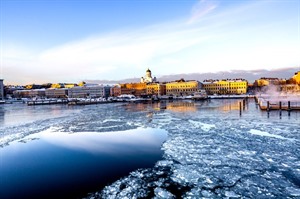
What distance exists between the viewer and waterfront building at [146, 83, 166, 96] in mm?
103938

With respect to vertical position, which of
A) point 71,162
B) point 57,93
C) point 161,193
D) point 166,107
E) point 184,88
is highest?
point 184,88

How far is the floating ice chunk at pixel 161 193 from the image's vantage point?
18.0ft

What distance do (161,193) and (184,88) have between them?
95.9 m

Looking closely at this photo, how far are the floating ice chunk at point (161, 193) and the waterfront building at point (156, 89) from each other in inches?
3830

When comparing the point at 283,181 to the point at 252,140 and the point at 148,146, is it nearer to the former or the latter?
the point at 252,140

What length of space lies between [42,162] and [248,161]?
6.63 meters

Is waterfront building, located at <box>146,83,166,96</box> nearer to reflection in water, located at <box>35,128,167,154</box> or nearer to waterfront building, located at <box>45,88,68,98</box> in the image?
waterfront building, located at <box>45,88,68,98</box>

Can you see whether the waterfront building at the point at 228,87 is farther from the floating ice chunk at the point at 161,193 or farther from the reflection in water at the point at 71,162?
the floating ice chunk at the point at 161,193

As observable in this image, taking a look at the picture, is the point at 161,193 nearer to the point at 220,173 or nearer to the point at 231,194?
the point at 231,194

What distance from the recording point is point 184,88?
100m

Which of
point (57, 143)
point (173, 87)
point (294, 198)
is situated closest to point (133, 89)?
point (173, 87)

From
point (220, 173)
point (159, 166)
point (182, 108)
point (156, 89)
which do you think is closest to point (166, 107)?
point (182, 108)

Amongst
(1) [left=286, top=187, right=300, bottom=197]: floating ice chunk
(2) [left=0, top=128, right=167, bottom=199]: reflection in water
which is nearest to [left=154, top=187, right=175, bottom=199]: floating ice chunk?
(2) [left=0, top=128, right=167, bottom=199]: reflection in water

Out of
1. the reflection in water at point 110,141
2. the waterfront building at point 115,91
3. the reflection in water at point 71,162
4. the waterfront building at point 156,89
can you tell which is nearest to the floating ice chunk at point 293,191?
the reflection in water at point 71,162
